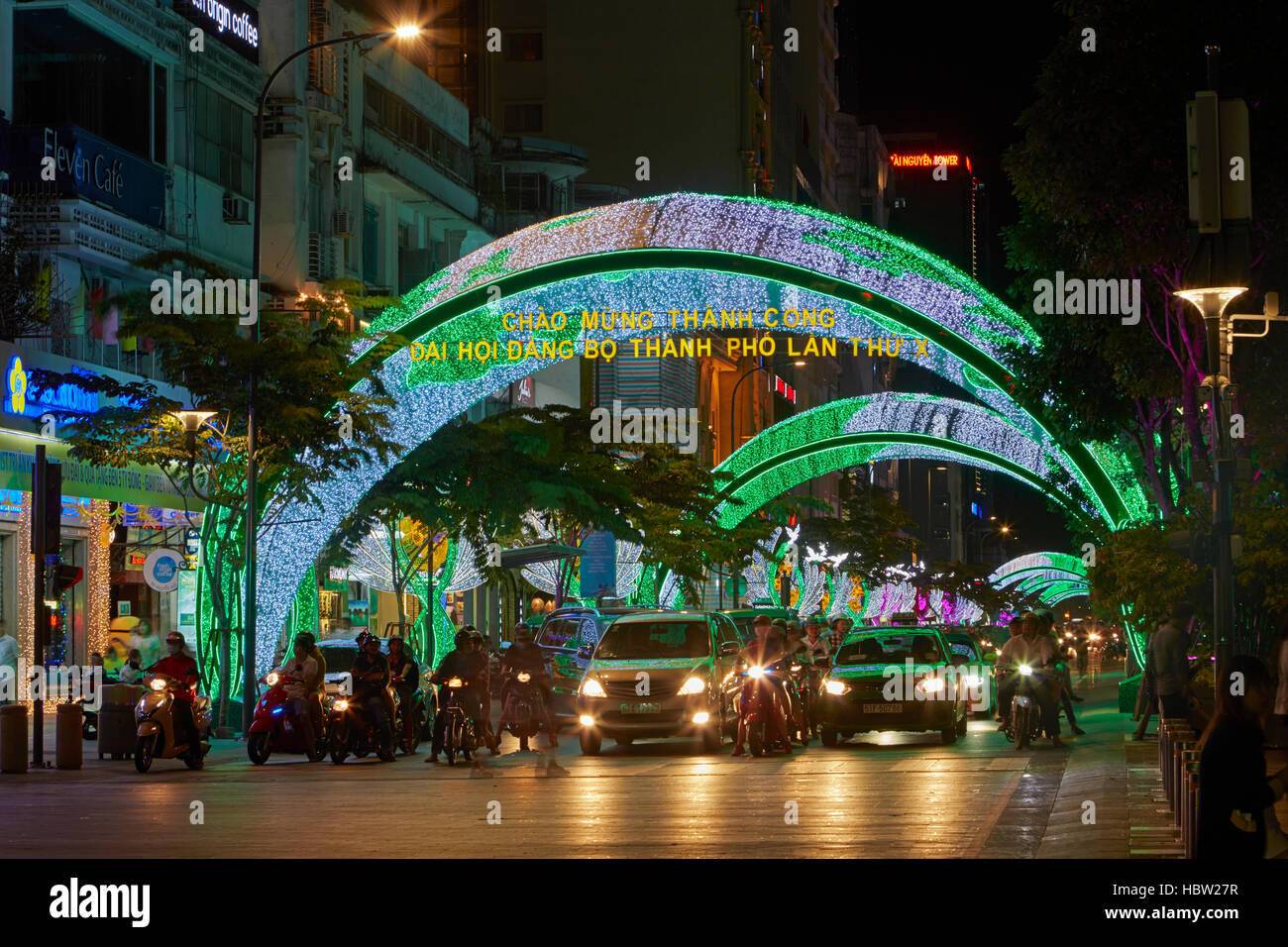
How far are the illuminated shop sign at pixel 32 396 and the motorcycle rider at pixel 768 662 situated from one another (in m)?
11.7

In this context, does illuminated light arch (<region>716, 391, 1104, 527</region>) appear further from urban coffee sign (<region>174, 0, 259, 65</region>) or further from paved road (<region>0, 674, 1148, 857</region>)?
paved road (<region>0, 674, 1148, 857</region>)

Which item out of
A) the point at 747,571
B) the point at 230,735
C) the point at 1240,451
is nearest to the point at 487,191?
the point at 747,571

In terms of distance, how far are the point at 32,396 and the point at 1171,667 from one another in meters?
18.8

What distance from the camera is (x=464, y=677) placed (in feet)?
79.8

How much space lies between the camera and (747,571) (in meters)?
80.2

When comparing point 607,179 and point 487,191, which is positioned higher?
point 607,179

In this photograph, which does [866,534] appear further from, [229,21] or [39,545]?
[39,545]

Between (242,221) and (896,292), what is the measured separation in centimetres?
1471

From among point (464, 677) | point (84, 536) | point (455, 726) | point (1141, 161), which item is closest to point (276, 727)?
point (455, 726)

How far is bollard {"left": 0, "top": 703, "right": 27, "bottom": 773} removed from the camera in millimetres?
22781

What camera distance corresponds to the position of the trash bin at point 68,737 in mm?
23422

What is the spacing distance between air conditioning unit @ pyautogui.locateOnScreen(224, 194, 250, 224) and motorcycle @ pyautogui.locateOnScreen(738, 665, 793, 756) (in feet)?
68.5
